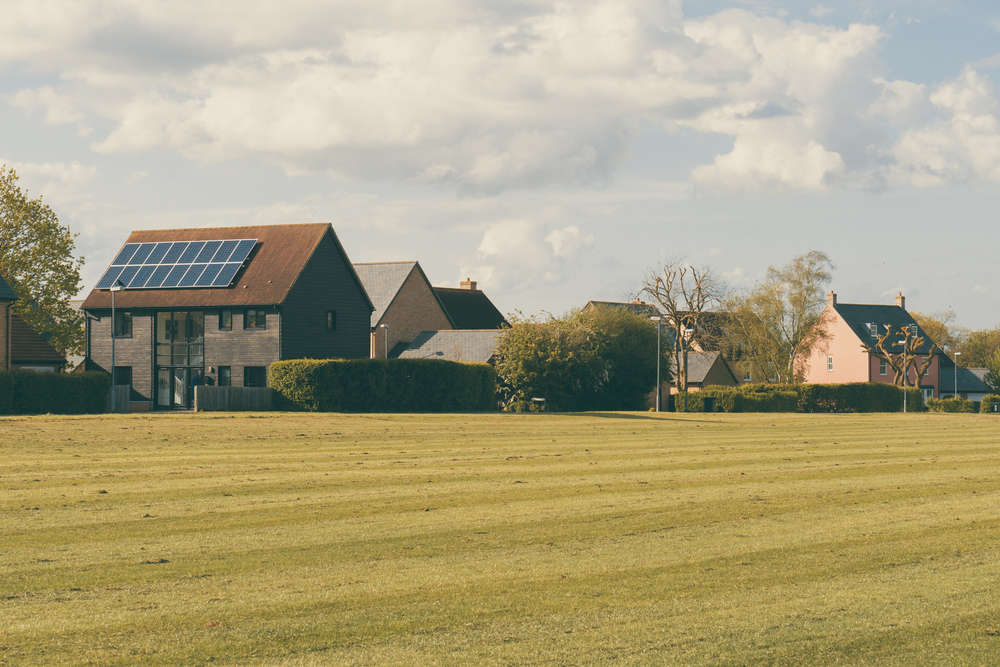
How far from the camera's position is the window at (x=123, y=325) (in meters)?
65.8

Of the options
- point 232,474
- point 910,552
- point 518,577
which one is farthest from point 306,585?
point 232,474

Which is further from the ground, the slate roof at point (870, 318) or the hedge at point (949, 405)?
the slate roof at point (870, 318)

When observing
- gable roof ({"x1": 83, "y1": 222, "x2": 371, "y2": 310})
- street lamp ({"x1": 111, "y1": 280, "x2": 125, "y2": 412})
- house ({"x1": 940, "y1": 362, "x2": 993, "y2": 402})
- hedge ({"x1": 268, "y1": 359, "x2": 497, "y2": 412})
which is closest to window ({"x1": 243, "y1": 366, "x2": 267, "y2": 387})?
gable roof ({"x1": 83, "y1": 222, "x2": 371, "y2": 310})

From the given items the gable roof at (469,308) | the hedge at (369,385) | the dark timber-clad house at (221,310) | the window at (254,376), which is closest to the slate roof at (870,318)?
the gable roof at (469,308)

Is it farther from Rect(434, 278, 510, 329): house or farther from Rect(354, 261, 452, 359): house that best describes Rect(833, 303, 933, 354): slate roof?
Rect(354, 261, 452, 359): house

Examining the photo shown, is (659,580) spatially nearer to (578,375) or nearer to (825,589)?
(825,589)

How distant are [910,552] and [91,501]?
11.0 meters

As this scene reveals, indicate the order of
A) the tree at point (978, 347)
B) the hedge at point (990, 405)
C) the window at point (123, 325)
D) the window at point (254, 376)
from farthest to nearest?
the tree at point (978, 347) → the hedge at point (990, 405) → the window at point (123, 325) → the window at point (254, 376)

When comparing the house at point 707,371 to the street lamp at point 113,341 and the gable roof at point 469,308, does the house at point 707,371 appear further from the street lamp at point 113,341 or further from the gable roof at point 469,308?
the street lamp at point 113,341

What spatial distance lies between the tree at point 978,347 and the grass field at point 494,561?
454 feet

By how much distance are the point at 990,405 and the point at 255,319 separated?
58.9m

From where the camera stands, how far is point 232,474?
830 inches

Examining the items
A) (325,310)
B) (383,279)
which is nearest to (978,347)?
(383,279)

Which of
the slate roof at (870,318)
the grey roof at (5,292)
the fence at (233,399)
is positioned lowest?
the fence at (233,399)
